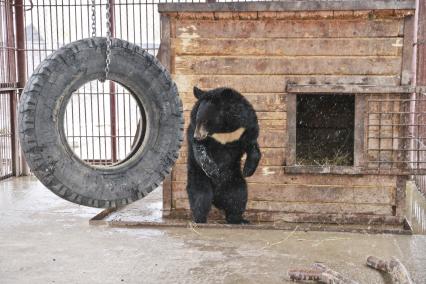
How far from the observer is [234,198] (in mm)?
5988

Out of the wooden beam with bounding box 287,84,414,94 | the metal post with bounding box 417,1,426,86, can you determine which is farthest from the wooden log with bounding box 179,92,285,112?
the metal post with bounding box 417,1,426,86

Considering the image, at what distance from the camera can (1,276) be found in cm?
437

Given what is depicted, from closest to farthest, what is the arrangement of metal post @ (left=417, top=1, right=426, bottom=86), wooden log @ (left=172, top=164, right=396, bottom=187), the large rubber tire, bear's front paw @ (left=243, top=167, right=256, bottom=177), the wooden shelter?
the large rubber tire → bear's front paw @ (left=243, top=167, right=256, bottom=177) → the wooden shelter → wooden log @ (left=172, top=164, right=396, bottom=187) → metal post @ (left=417, top=1, right=426, bottom=86)

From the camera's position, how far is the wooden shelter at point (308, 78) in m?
6.05

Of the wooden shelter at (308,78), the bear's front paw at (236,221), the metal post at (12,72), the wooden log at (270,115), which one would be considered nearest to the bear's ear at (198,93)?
the wooden shelter at (308,78)

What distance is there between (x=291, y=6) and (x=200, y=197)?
221 cm

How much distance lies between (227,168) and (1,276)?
8.13 ft

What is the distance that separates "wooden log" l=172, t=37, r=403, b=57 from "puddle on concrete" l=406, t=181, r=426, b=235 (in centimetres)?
188

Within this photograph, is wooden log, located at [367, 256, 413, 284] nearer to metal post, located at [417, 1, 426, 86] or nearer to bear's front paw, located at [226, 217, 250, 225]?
bear's front paw, located at [226, 217, 250, 225]

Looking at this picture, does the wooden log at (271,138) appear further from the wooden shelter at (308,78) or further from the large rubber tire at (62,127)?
the large rubber tire at (62,127)

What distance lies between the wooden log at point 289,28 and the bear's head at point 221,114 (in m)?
0.80

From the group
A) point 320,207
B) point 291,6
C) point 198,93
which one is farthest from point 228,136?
point 291,6

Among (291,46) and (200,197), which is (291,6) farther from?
(200,197)

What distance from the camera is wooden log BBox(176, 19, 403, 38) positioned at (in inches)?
238
